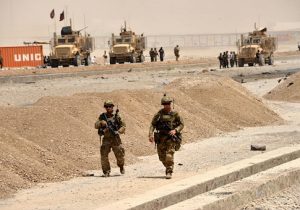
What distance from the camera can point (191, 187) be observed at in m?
11.2

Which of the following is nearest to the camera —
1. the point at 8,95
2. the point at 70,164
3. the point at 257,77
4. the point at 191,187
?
the point at 191,187

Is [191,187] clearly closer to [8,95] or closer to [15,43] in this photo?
[8,95]

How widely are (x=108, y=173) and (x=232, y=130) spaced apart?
31.4 ft

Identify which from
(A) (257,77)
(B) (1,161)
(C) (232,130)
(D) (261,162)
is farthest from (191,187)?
(A) (257,77)

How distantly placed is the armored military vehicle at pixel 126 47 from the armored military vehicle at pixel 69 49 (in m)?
2.44

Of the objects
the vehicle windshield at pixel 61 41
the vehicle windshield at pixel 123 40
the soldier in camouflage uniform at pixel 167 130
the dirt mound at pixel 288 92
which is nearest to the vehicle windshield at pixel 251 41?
the vehicle windshield at pixel 123 40

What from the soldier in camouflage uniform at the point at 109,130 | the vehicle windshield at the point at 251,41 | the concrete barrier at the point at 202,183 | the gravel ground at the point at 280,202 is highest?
the vehicle windshield at the point at 251,41

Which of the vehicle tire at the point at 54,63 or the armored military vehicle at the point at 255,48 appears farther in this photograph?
the armored military vehicle at the point at 255,48

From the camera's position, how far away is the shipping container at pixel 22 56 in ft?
201

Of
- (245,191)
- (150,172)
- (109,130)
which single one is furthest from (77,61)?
(245,191)

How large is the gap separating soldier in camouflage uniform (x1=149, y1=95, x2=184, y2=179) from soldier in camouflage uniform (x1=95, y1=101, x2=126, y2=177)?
0.73 m

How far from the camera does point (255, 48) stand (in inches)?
2361

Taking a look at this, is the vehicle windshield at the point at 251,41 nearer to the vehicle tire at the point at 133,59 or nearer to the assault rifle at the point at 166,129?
the vehicle tire at the point at 133,59

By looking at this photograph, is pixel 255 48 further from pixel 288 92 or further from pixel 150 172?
pixel 150 172
